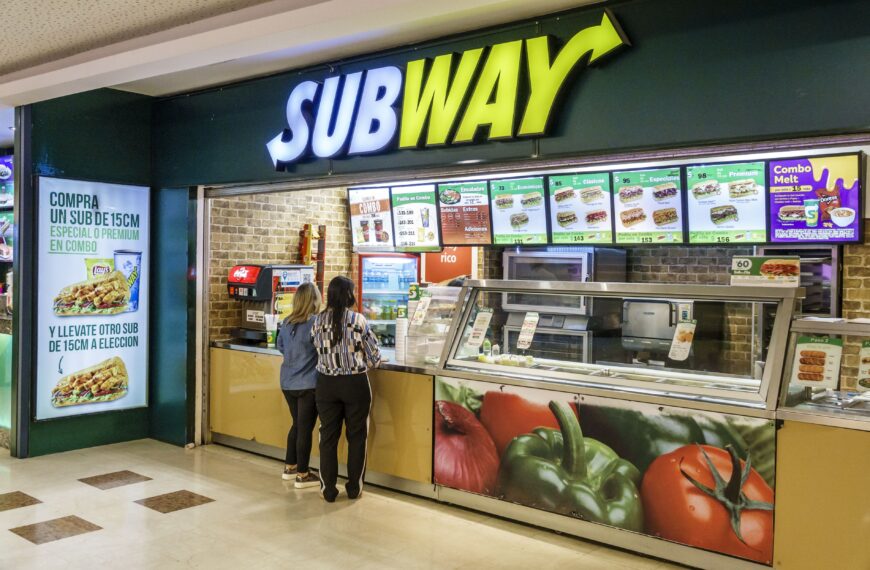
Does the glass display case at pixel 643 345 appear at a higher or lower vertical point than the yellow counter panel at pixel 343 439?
higher

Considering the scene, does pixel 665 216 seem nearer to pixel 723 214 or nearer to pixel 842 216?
pixel 723 214

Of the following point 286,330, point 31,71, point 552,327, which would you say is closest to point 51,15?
point 31,71

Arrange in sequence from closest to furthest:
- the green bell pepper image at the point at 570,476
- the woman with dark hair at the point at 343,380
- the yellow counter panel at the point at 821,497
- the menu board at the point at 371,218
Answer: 1. the yellow counter panel at the point at 821,497
2. the green bell pepper image at the point at 570,476
3. the woman with dark hair at the point at 343,380
4. the menu board at the point at 371,218

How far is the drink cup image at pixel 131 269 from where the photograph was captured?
22.8ft

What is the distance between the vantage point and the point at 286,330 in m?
5.68

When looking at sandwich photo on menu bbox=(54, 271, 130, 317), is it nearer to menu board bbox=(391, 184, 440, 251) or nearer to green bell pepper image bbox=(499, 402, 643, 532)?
menu board bbox=(391, 184, 440, 251)

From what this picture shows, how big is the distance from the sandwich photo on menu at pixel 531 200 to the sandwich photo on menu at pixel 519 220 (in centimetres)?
8

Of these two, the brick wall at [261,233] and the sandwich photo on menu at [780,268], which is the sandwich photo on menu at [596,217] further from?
the brick wall at [261,233]

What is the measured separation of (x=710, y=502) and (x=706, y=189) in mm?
2380

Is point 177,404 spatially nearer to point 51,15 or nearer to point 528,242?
point 528,242

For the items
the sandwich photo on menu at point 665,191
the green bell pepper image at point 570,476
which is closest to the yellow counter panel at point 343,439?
the green bell pepper image at point 570,476

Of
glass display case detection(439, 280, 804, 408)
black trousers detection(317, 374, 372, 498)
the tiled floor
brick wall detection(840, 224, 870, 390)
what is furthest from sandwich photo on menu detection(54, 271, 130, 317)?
brick wall detection(840, 224, 870, 390)

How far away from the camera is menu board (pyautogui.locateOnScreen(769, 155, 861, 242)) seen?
17.1 ft

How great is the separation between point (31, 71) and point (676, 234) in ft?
15.2
